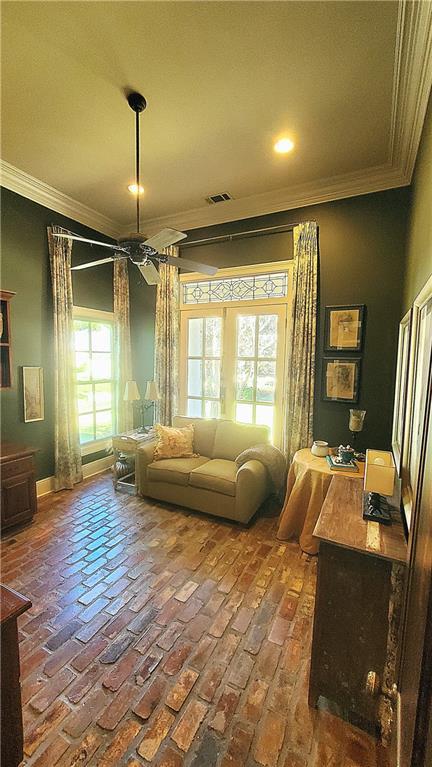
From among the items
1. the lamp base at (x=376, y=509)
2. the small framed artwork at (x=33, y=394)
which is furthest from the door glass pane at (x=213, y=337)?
the lamp base at (x=376, y=509)

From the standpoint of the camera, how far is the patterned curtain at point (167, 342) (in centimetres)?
408

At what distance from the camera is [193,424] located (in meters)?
3.84

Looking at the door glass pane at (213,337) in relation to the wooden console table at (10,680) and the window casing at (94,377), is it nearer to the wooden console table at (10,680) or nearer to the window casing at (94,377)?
the window casing at (94,377)

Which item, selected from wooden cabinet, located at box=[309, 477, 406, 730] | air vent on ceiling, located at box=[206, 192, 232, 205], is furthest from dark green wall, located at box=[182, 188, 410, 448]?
wooden cabinet, located at box=[309, 477, 406, 730]

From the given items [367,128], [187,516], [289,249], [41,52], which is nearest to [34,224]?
[41,52]

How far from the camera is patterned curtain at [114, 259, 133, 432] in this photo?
438 cm

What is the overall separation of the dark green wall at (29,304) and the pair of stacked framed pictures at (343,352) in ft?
9.97

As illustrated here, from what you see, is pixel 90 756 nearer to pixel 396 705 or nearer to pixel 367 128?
pixel 396 705

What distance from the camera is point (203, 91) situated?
2.04 m

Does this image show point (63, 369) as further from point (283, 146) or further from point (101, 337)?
point (283, 146)

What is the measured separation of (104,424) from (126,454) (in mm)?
896

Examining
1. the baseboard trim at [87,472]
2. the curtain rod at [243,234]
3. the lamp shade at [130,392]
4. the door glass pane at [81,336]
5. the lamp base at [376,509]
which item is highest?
the curtain rod at [243,234]

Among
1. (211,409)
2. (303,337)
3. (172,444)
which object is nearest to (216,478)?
(172,444)

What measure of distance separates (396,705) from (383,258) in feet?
10.4
